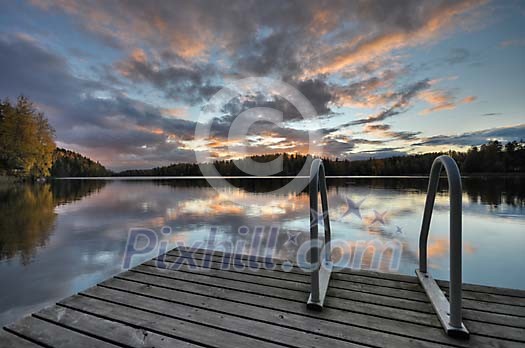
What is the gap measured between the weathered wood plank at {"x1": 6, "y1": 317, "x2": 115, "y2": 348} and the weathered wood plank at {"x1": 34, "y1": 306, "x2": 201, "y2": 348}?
0.12 feet

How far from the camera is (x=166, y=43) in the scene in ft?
39.1

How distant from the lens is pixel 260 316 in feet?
5.23

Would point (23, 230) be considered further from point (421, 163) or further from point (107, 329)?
point (421, 163)

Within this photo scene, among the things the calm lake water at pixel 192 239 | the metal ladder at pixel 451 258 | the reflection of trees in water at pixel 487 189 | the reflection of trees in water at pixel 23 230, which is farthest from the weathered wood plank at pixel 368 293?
the reflection of trees in water at pixel 487 189

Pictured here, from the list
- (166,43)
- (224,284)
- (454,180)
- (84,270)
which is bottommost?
(84,270)

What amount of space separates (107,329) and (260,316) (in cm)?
95

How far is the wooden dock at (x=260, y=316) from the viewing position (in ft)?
4.41

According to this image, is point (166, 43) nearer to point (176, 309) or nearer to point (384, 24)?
point (384, 24)

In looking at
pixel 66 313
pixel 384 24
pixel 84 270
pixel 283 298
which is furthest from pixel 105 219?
pixel 384 24

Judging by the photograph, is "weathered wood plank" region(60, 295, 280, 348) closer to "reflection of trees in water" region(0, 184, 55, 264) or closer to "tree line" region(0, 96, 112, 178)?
"reflection of trees in water" region(0, 184, 55, 264)

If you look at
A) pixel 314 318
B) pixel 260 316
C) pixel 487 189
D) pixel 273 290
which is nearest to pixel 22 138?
pixel 273 290

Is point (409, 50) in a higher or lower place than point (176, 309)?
higher

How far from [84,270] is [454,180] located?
15.7ft

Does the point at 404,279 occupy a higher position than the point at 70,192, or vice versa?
the point at 404,279
